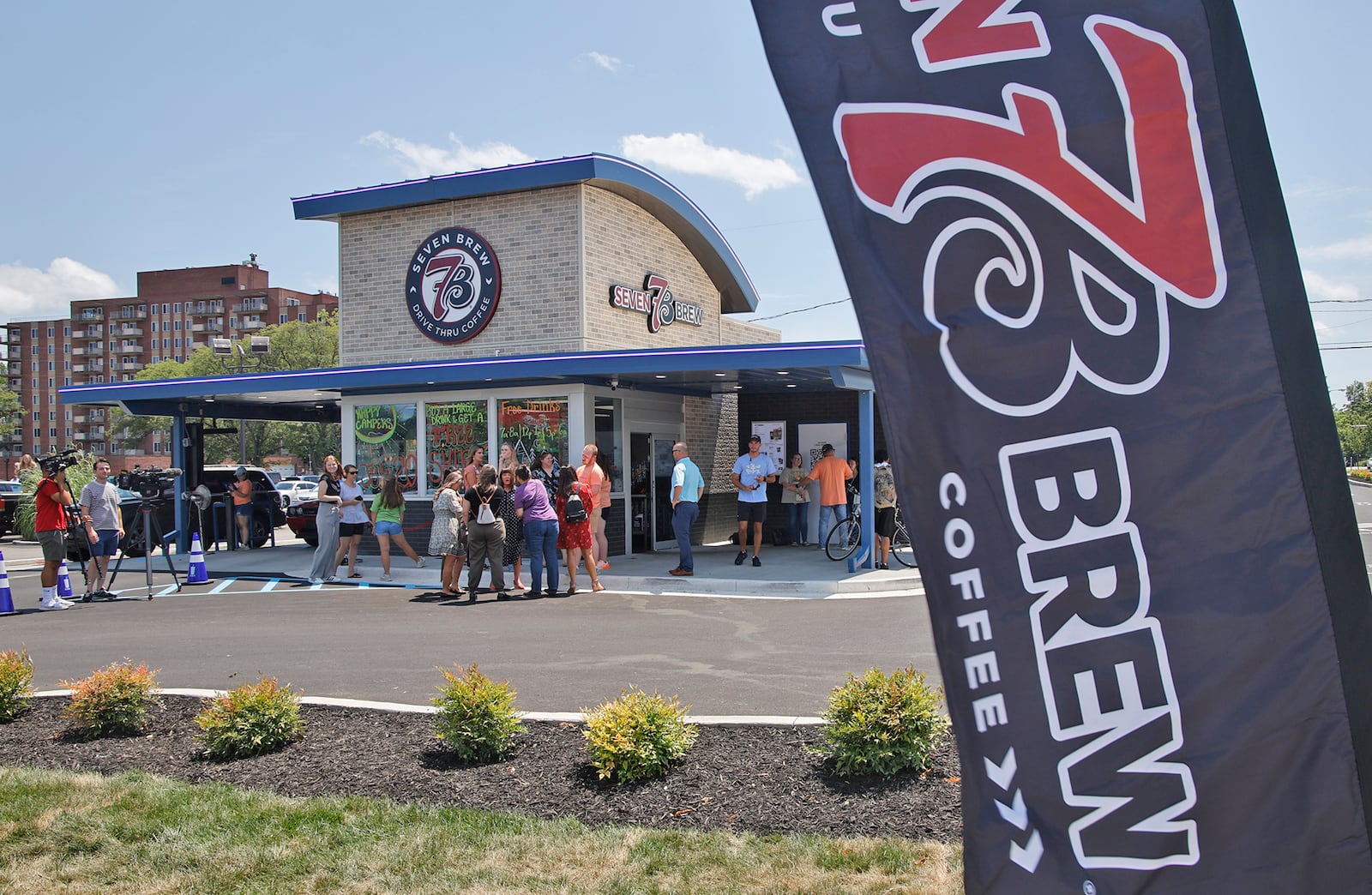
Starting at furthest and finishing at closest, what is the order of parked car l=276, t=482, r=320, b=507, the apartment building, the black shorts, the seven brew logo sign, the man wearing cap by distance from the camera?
the apartment building < parked car l=276, t=482, r=320, b=507 < the man wearing cap < the seven brew logo sign < the black shorts

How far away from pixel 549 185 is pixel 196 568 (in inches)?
312

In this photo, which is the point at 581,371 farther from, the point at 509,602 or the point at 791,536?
the point at 791,536

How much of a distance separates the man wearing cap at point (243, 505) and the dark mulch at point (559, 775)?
1313 centimetres

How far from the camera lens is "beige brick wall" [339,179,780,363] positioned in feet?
56.2

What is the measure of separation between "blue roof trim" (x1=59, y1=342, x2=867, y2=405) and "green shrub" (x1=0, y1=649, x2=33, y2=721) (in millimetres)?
8463

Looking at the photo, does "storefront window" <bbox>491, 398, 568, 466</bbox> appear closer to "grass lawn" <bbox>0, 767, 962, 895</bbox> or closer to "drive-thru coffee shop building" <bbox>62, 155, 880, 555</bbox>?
"drive-thru coffee shop building" <bbox>62, 155, 880, 555</bbox>

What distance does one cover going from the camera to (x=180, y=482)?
1928 centimetres

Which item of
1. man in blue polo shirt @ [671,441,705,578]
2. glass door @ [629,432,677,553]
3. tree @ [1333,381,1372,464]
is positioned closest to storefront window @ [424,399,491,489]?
glass door @ [629,432,677,553]

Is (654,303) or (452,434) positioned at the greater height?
(654,303)

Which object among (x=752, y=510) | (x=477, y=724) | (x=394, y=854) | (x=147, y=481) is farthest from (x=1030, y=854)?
(x=147, y=481)

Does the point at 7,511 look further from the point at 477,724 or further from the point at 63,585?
the point at 477,724

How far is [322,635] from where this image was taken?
33.8 feet

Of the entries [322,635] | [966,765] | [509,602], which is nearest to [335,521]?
[509,602]

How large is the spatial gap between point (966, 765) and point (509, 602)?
10.5 m
